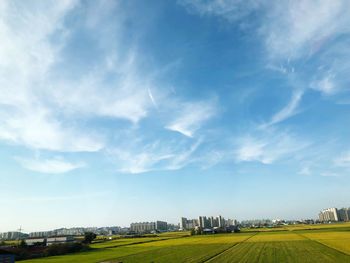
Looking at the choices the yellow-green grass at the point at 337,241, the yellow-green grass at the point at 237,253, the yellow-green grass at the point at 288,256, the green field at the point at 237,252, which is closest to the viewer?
the yellow-green grass at the point at 288,256

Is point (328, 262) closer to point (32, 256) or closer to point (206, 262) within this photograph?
point (206, 262)

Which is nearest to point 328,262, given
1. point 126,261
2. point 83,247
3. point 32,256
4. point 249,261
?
point 249,261

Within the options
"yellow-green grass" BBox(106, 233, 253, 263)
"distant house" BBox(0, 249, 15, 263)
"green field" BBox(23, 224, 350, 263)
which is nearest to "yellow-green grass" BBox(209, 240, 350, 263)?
"green field" BBox(23, 224, 350, 263)

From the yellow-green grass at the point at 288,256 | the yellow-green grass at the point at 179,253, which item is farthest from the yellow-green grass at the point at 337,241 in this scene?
the yellow-green grass at the point at 179,253

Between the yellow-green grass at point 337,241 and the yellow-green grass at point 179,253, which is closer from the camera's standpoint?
the yellow-green grass at point 179,253

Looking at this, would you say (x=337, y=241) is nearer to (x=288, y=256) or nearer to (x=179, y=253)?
(x=288, y=256)

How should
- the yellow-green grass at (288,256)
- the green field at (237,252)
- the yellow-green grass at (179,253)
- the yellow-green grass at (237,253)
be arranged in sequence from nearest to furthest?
the yellow-green grass at (288,256) → the yellow-green grass at (237,253) → the green field at (237,252) → the yellow-green grass at (179,253)

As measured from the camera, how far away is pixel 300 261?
130ft

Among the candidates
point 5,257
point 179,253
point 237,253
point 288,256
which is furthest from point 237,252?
point 5,257

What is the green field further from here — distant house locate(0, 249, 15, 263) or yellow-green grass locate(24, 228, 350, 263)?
distant house locate(0, 249, 15, 263)

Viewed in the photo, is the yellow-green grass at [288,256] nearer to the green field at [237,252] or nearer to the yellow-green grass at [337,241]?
the green field at [237,252]

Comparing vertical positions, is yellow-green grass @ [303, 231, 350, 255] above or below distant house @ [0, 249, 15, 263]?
below

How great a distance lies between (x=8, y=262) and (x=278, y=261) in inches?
1243

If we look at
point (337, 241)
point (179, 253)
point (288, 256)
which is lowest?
point (288, 256)
